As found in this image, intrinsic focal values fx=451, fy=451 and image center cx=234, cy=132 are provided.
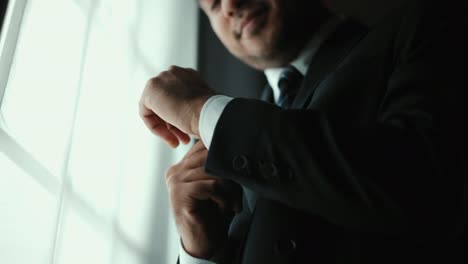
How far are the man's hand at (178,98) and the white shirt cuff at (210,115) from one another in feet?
0.06

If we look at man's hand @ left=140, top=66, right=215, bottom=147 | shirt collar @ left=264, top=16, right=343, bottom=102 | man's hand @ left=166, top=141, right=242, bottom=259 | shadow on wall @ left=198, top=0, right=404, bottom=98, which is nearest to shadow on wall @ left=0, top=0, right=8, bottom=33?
man's hand @ left=140, top=66, right=215, bottom=147

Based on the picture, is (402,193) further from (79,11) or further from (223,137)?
(79,11)

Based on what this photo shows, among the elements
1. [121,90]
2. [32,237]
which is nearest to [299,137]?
[32,237]

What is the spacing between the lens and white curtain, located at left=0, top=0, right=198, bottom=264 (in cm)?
65

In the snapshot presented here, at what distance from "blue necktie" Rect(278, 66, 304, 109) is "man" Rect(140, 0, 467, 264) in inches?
4.0

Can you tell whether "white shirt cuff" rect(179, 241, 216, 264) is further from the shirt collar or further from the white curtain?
the shirt collar

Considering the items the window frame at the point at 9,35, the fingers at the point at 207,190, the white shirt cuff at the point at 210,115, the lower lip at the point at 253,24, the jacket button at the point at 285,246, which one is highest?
the window frame at the point at 9,35

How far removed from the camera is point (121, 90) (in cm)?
91

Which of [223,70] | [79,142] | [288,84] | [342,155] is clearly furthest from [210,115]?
[223,70]

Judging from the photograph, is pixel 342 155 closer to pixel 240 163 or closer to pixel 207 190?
pixel 240 163

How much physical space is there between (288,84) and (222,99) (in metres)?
0.41

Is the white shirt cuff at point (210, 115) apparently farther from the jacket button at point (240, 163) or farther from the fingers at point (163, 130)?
Result: the fingers at point (163, 130)

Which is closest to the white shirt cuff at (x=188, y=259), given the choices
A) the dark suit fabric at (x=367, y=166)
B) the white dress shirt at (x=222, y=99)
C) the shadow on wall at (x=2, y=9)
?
the white dress shirt at (x=222, y=99)

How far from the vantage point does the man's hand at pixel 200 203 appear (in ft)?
2.55
